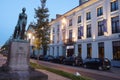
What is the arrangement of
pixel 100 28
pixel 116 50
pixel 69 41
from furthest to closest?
pixel 69 41
pixel 100 28
pixel 116 50

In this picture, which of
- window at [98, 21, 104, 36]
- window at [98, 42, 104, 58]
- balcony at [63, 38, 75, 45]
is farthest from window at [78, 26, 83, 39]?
window at [98, 42, 104, 58]

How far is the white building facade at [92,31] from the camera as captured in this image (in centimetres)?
2888

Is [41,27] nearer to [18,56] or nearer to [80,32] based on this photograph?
[80,32]

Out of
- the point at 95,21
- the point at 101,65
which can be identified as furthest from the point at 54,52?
the point at 101,65

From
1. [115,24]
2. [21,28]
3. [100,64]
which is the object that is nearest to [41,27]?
[100,64]

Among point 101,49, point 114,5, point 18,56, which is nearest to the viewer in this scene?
point 18,56

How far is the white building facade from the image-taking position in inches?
1137

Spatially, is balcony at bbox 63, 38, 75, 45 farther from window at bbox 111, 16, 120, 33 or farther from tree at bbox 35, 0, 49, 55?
tree at bbox 35, 0, 49, 55

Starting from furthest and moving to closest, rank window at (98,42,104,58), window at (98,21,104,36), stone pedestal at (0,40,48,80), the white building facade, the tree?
window at (98,21,104,36) → window at (98,42,104,58) → the white building facade → the tree → stone pedestal at (0,40,48,80)

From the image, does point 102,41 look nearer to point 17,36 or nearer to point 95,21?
point 95,21

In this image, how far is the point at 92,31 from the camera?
111 ft

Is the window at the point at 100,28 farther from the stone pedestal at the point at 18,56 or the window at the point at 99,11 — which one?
the stone pedestal at the point at 18,56

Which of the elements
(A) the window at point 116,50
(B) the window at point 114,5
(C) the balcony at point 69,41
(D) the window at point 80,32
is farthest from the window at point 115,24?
(C) the balcony at point 69,41

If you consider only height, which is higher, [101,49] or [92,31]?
[92,31]
